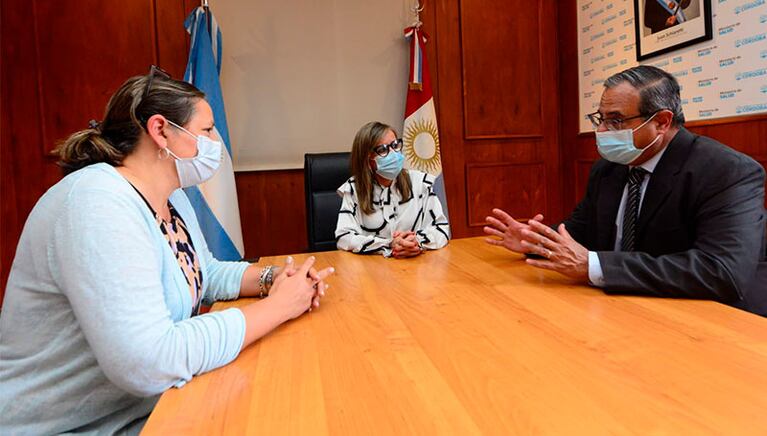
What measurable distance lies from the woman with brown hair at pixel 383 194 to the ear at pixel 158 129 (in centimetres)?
106

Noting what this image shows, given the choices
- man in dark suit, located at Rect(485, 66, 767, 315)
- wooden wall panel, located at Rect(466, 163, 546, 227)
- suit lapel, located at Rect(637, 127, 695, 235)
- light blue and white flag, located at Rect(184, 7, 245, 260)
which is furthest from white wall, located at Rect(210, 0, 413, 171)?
suit lapel, located at Rect(637, 127, 695, 235)

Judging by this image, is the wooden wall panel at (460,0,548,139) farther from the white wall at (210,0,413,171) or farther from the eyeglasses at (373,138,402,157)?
the eyeglasses at (373,138,402,157)

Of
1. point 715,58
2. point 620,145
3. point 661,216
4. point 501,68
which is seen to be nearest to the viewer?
point 661,216

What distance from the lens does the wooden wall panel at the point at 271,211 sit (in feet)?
11.6

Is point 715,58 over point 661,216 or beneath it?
over

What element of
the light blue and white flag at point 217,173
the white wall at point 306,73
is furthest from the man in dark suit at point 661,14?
the light blue and white flag at point 217,173

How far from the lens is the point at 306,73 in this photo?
3557mm

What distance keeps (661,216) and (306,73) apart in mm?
2808

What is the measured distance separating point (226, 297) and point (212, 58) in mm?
2309

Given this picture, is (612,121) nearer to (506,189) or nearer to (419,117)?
(419,117)

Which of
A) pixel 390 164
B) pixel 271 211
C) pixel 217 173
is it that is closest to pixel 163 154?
pixel 390 164

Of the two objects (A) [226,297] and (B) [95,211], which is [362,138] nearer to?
(A) [226,297]

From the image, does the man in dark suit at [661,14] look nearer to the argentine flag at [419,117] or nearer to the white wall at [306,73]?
the argentine flag at [419,117]

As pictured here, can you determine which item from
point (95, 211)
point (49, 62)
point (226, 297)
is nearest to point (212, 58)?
point (49, 62)
